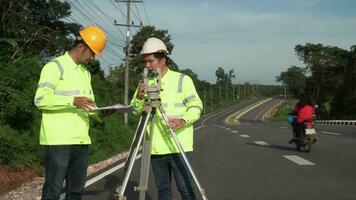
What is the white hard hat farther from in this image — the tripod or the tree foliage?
the tree foliage

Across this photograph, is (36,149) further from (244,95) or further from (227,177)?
(244,95)

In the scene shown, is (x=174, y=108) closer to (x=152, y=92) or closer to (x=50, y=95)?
(x=152, y=92)

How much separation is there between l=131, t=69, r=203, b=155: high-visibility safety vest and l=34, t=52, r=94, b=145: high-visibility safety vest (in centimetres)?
69

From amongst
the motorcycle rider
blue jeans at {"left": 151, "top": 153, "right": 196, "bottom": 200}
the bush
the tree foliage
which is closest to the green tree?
the tree foliage

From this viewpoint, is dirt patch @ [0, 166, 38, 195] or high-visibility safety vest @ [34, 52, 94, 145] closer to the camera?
high-visibility safety vest @ [34, 52, 94, 145]

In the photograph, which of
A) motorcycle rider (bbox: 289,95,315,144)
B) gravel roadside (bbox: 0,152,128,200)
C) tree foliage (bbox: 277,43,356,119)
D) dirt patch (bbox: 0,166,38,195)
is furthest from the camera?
tree foliage (bbox: 277,43,356,119)

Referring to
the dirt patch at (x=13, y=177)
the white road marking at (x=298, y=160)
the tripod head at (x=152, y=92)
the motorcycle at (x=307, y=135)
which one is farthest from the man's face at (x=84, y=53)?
the motorcycle at (x=307, y=135)

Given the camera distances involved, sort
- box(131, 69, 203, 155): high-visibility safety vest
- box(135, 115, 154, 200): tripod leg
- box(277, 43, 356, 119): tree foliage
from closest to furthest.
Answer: box(135, 115, 154, 200): tripod leg < box(131, 69, 203, 155): high-visibility safety vest < box(277, 43, 356, 119): tree foliage

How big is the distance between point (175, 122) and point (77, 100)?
34.2 inches

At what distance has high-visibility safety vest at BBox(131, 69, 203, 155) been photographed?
17.9ft

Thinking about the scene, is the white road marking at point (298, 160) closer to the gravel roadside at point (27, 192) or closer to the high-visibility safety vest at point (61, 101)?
the gravel roadside at point (27, 192)

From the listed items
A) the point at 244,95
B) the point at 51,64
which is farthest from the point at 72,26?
the point at 244,95

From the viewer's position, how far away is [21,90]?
13.9m

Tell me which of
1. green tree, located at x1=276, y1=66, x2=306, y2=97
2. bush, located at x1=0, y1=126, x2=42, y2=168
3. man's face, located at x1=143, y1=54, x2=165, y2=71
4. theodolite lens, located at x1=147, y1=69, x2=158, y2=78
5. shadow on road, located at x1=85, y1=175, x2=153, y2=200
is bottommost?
shadow on road, located at x1=85, y1=175, x2=153, y2=200
